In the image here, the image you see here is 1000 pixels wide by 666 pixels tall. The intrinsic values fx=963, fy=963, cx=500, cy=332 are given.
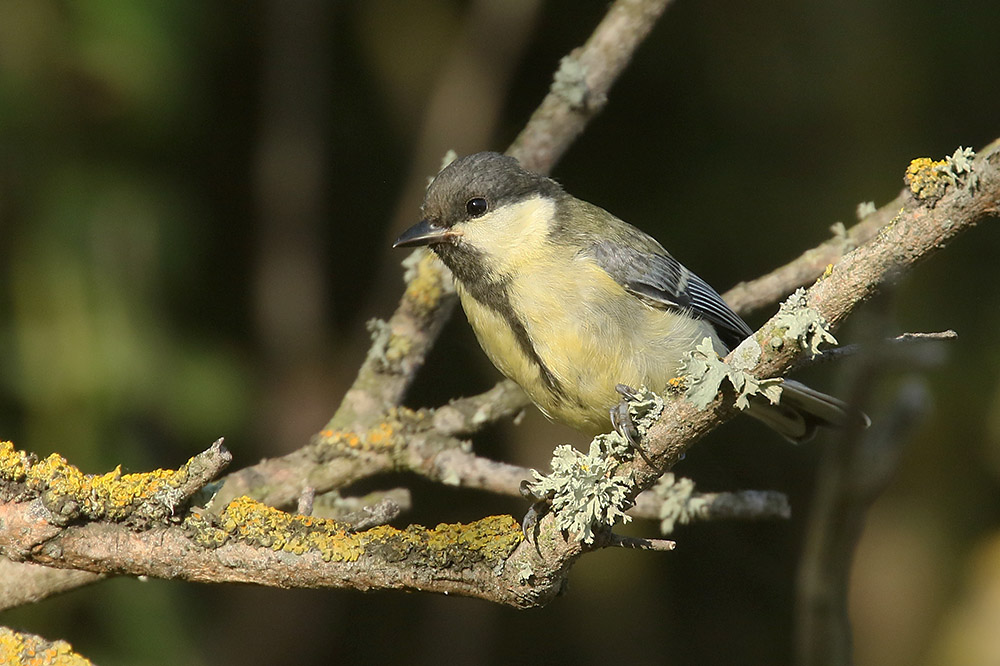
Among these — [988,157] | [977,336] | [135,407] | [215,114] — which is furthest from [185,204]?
[977,336]

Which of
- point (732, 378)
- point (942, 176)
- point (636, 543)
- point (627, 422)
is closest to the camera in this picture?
point (942, 176)

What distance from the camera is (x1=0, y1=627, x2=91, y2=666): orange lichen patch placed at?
5.26 feet

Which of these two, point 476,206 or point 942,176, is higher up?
point 476,206

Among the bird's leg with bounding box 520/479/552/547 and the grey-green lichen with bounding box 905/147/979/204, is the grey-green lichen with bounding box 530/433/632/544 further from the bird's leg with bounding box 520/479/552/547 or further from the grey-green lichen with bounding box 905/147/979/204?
the grey-green lichen with bounding box 905/147/979/204

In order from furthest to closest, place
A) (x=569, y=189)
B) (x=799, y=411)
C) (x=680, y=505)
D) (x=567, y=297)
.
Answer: (x=569, y=189) < (x=799, y=411) < (x=680, y=505) < (x=567, y=297)

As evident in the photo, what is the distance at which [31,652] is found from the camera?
1.61 meters

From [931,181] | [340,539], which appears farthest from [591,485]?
[931,181]

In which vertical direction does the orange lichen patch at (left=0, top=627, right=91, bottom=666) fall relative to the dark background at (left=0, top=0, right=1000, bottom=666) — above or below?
below

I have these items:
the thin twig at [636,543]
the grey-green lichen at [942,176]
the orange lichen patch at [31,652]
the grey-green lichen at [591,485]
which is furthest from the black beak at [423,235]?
the grey-green lichen at [942,176]

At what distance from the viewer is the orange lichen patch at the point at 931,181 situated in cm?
130

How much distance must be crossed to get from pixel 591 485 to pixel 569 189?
83.7 inches

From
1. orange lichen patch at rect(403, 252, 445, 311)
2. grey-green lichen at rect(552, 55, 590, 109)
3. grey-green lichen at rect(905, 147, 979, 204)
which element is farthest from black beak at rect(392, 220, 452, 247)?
grey-green lichen at rect(905, 147, 979, 204)

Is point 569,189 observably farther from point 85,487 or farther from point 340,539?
point 85,487

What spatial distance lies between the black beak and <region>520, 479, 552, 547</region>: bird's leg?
80 centimetres
